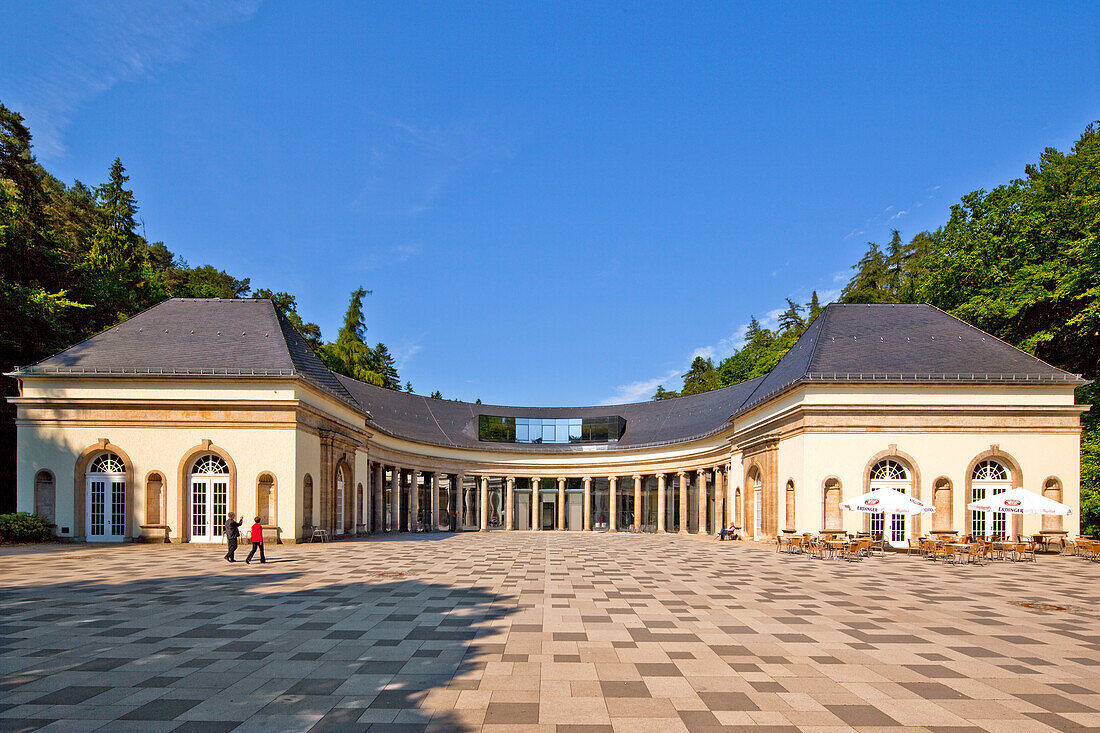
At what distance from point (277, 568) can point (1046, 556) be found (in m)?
30.3

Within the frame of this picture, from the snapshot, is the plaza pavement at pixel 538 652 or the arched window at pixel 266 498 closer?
the plaza pavement at pixel 538 652


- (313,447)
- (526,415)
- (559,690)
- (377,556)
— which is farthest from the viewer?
(526,415)

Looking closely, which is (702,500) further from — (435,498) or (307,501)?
(307,501)

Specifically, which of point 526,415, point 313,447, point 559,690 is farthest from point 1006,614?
point 526,415

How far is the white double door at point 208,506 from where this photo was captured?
30719mm

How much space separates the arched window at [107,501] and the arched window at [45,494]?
157 cm

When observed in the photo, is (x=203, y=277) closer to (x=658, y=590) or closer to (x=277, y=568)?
(x=277, y=568)

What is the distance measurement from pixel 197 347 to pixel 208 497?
7.26 m

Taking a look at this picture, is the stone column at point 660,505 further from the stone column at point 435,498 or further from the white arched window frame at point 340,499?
the white arched window frame at point 340,499

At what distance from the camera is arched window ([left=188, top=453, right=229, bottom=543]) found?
101 ft

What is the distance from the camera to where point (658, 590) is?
1750 centimetres

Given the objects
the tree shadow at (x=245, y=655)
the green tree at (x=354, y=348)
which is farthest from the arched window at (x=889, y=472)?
the green tree at (x=354, y=348)

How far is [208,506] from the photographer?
3081 centimetres

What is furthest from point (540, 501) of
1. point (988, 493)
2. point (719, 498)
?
point (988, 493)
